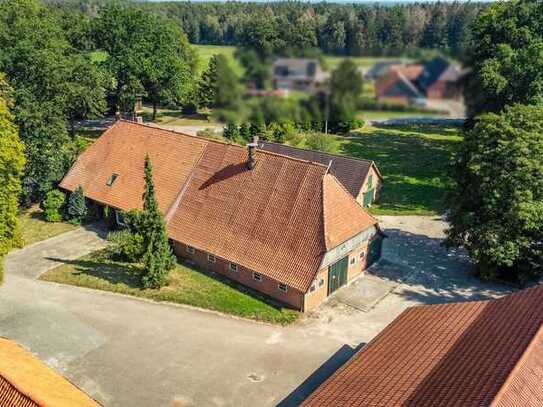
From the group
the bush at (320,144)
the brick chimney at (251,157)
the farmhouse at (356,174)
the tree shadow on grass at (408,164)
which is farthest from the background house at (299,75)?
the bush at (320,144)

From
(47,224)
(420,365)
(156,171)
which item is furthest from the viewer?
(47,224)

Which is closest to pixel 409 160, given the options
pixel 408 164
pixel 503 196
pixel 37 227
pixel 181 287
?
pixel 408 164

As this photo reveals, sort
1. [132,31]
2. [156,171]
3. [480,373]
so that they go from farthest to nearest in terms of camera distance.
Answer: [132,31]
[156,171]
[480,373]

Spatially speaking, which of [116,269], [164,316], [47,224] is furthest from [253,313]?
[47,224]

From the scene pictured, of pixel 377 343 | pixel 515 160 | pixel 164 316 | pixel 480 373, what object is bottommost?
pixel 164 316

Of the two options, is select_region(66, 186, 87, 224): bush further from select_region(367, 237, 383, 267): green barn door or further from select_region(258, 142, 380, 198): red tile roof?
select_region(367, 237, 383, 267): green barn door

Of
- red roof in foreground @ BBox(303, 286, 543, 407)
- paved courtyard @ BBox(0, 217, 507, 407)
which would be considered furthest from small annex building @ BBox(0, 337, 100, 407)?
red roof in foreground @ BBox(303, 286, 543, 407)

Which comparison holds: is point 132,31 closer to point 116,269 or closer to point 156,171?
point 156,171
